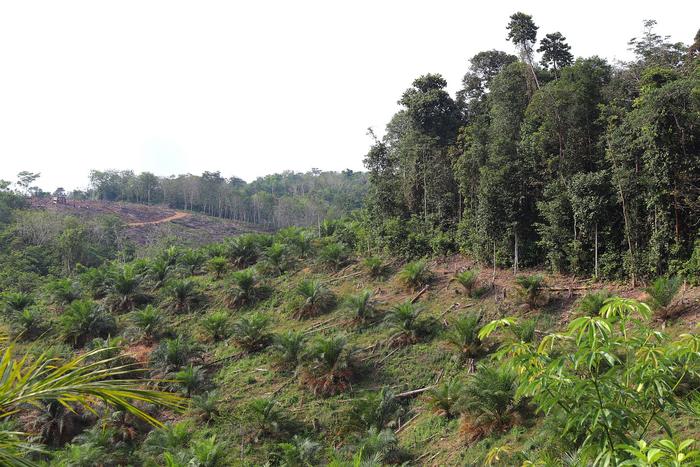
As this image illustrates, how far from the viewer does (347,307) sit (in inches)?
597

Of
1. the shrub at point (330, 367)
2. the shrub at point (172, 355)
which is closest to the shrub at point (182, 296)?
the shrub at point (172, 355)

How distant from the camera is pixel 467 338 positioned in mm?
11648

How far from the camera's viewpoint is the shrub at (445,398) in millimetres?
9970

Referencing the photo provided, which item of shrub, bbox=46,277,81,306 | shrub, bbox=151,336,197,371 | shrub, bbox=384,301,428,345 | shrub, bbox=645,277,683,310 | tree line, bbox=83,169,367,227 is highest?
tree line, bbox=83,169,367,227

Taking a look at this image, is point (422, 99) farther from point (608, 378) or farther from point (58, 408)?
point (608, 378)

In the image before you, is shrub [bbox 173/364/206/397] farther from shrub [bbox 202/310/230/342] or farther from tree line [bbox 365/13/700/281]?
tree line [bbox 365/13/700/281]

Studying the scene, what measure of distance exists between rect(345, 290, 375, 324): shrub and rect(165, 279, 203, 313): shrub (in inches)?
312

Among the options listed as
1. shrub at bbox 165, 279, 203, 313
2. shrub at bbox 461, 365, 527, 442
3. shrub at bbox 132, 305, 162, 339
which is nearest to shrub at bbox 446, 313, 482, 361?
shrub at bbox 461, 365, 527, 442

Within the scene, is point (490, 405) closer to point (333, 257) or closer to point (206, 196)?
point (333, 257)

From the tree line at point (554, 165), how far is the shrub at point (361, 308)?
15.3 feet

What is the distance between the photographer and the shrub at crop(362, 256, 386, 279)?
17.7 m

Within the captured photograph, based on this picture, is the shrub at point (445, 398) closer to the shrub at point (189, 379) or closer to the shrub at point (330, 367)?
the shrub at point (330, 367)

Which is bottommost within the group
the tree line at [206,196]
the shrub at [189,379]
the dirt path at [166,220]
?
the shrub at [189,379]

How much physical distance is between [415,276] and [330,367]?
523 cm
